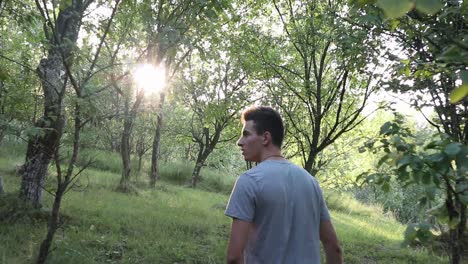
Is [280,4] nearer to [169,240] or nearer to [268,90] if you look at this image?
[268,90]

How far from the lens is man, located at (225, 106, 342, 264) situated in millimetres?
2268

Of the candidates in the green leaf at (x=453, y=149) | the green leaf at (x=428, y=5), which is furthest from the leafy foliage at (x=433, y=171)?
the green leaf at (x=428, y=5)

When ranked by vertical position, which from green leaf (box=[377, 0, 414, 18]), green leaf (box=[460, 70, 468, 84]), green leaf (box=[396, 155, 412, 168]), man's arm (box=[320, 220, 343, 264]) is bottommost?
man's arm (box=[320, 220, 343, 264])

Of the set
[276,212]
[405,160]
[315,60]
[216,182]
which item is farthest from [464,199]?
[216,182]

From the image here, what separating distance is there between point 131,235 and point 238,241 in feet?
19.4

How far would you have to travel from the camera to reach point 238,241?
222 centimetres

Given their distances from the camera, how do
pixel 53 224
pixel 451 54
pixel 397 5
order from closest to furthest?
pixel 397 5, pixel 451 54, pixel 53 224

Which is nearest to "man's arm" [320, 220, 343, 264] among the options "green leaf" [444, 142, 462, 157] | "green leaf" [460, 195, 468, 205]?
"green leaf" [460, 195, 468, 205]

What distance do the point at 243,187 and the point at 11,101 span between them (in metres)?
4.57

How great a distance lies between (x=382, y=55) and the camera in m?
6.07

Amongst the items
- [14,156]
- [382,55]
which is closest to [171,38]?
[382,55]

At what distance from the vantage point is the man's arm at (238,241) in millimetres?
2213

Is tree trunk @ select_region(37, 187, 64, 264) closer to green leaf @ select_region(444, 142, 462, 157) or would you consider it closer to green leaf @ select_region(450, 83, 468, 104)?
green leaf @ select_region(444, 142, 462, 157)

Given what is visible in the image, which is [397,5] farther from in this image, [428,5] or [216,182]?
[216,182]
